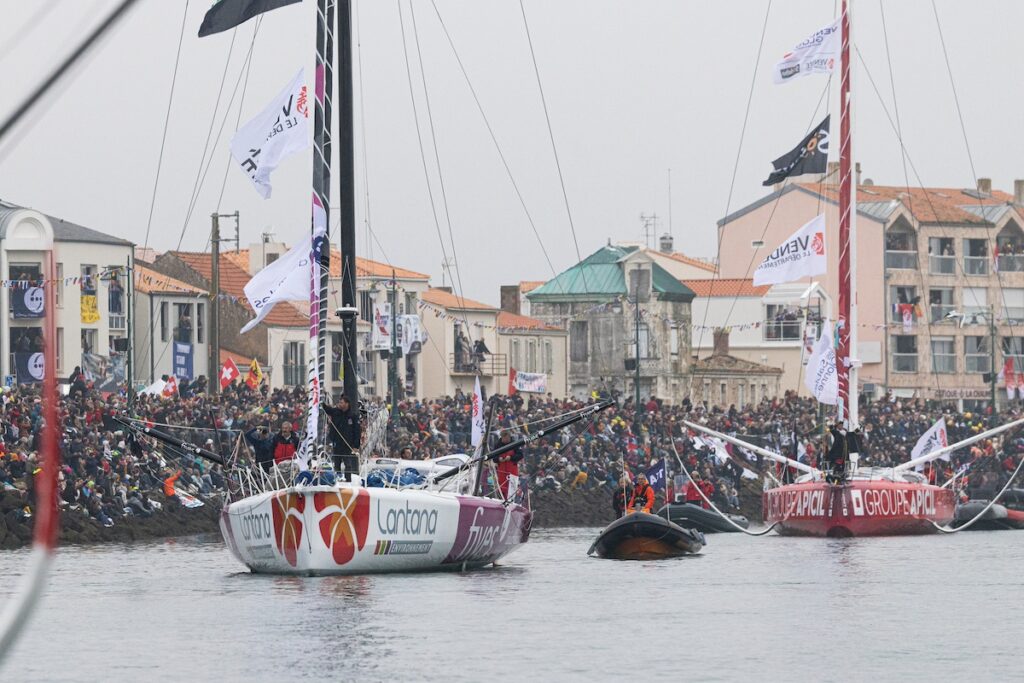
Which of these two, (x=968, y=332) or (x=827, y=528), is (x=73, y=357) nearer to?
(x=827, y=528)

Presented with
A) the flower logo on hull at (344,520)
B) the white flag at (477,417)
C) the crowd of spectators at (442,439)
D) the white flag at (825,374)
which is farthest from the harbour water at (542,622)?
the white flag at (825,374)

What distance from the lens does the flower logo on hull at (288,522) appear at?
2966 cm

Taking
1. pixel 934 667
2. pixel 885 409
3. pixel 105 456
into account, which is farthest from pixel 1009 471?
pixel 934 667

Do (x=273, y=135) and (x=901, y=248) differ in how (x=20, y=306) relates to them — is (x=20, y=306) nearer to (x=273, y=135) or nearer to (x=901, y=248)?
(x=273, y=135)

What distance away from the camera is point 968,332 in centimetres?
10894

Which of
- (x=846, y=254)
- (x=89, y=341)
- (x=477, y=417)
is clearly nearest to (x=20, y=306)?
(x=89, y=341)

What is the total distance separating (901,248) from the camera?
109 m

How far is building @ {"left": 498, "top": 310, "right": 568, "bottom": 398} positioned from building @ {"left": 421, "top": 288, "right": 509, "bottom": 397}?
2.59ft

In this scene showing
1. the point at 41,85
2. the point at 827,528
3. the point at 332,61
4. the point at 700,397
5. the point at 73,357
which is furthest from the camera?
the point at 700,397

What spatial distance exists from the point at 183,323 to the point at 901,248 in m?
43.3

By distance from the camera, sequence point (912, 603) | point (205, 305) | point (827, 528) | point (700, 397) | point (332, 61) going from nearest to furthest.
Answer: point (912, 603) < point (332, 61) < point (827, 528) < point (205, 305) < point (700, 397)

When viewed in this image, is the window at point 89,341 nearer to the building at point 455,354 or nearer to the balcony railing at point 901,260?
the building at point 455,354

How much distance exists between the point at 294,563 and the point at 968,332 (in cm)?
8307

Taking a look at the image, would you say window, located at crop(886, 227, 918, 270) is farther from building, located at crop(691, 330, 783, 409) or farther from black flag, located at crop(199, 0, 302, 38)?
black flag, located at crop(199, 0, 302, 38)
